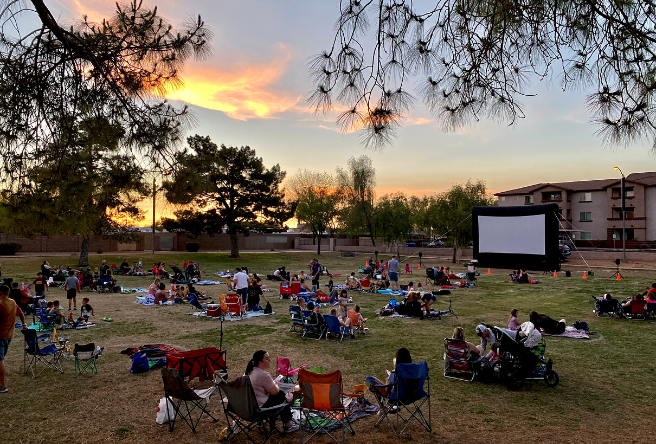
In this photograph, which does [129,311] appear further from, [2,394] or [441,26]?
[441,26]

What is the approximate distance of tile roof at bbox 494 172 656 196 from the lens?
45031 millimetres

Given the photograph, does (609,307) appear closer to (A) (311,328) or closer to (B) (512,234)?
(B) (512,234)

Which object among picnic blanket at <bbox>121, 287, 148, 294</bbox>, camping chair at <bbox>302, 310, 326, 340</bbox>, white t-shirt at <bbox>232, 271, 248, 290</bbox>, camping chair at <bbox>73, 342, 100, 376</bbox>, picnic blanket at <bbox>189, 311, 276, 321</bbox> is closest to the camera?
camping chair at <bbox>73, 342, 100, 376</bbox>

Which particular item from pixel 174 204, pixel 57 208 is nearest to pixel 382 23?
pixel 174 204

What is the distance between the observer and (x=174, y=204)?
4758mm

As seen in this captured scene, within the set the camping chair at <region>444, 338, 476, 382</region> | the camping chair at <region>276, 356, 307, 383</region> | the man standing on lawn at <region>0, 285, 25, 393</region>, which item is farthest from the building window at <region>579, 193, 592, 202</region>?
the man standing on lawn at <region>0, 285, 25, 393</region>

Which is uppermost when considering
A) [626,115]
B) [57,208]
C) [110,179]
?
[626,115]

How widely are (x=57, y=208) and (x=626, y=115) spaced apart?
640cm

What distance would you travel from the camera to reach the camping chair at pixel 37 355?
7.77 meters

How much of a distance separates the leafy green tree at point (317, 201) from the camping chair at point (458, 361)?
43.9m

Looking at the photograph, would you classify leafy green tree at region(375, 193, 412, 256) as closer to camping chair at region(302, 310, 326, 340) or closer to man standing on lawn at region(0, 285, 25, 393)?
camping chair at region(302, 310, 326, 340)

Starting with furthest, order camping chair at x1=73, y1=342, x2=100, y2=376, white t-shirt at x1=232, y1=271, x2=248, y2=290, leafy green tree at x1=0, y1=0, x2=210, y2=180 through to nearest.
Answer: white t-shirt at x1=232, y1=271, x2=248, y2=290 < camping chair at x1=73, y1=342, x2=100, y2=376 < leafy green tree at x1=0, y1=0, x2=210, y2=180

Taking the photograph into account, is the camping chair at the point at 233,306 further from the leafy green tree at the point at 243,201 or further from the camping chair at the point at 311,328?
the leafy green tree at the point at 243,201

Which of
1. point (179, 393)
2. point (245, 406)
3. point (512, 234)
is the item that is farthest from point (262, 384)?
point (512, 234)
